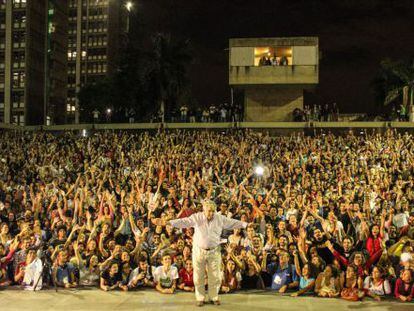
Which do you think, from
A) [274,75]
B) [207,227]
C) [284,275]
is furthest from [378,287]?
[274,75]

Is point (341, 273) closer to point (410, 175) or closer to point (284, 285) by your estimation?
point (284, 285)

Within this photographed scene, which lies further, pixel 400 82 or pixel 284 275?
pixel 400 82

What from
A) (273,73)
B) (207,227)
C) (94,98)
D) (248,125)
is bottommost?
(207,227)

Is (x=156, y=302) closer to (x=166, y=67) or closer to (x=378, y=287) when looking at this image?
(x=378, y=287)

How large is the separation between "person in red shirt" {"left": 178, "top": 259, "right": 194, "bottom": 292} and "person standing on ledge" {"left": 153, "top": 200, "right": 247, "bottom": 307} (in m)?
1.03

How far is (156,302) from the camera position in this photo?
7.86 metres

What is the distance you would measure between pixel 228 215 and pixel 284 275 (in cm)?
281

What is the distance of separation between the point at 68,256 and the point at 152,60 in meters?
33.4

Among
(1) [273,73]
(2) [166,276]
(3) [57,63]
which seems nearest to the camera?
(2) [166,276]

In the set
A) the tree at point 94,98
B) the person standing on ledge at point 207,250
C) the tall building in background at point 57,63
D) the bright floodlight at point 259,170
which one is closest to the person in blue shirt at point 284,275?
the person standing on ledge at point 207,250

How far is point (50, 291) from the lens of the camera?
8.59m

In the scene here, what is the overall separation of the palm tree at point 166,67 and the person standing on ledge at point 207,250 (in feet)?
110

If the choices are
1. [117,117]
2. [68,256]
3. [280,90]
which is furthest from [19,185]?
[280,90]

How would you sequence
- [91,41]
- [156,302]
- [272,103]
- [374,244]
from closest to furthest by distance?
[156,302]
[374,244]
[272,103]
[91,41]
